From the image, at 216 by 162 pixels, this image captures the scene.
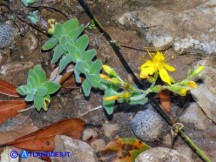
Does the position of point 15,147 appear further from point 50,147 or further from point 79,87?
point 79,87

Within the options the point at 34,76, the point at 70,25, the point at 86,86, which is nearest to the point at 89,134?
the point at 86,86

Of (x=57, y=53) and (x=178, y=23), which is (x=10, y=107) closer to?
(x=57, y=53)

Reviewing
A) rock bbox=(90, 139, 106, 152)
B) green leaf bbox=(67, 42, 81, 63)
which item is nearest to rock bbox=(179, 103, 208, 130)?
rock bbox=(90, 139, 106, 152)

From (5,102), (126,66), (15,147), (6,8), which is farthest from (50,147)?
(6,8)

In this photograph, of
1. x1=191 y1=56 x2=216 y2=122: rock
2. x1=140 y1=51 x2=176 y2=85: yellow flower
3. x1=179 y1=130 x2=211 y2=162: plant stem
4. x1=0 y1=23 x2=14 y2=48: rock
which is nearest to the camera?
x1=140 y1=51 x2=176 y2=85: yellow flower

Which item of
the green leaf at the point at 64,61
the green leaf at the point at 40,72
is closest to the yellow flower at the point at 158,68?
the green leaf at the point at 64,61

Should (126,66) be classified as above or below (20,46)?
below

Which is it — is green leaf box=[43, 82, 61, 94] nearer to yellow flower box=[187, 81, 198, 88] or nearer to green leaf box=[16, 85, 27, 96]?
green leaf box=[16, 85, 27, 96]
